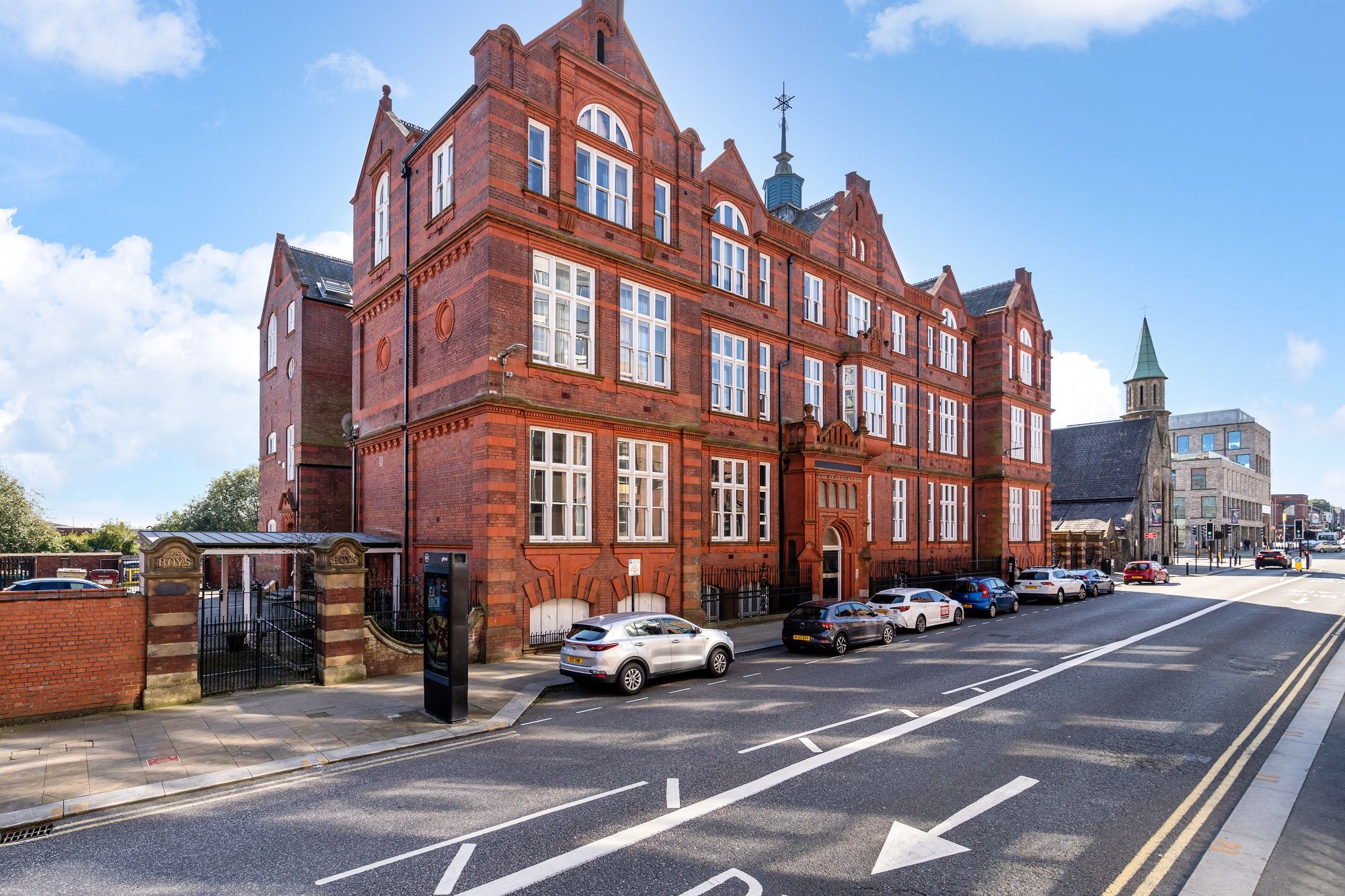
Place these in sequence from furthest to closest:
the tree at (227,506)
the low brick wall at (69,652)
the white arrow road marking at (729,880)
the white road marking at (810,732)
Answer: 1. the tree at (227,506)
2. the low brick wall at (69,652)
3. the white road marking at (810,732)
4. the white arrow road marking at (729,880)

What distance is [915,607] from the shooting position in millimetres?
23312

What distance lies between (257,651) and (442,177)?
Answer: 529 inches

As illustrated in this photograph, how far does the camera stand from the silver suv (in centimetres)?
1367

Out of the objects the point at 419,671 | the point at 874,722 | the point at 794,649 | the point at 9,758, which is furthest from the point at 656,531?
the point at 9,758

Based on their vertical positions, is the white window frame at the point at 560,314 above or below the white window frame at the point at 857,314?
below

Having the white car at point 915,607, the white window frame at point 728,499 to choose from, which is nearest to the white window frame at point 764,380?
the white window frame at point 728,499

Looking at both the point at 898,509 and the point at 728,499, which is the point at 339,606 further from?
the point at 898,509

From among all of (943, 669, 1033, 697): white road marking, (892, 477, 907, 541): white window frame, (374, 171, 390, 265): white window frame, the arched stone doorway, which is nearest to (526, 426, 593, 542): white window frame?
(943, 669, 1033, 697): white road marking

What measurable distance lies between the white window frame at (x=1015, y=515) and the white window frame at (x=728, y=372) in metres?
22.8

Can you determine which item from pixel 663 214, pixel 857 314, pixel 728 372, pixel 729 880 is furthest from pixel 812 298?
pixel 729 880

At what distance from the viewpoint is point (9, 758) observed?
383 inches

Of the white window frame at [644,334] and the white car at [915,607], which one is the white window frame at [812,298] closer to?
the white window frame at [644,334]

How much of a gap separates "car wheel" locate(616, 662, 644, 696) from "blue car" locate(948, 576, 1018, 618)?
18295 millimetres

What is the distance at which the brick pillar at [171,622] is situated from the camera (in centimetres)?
1259
